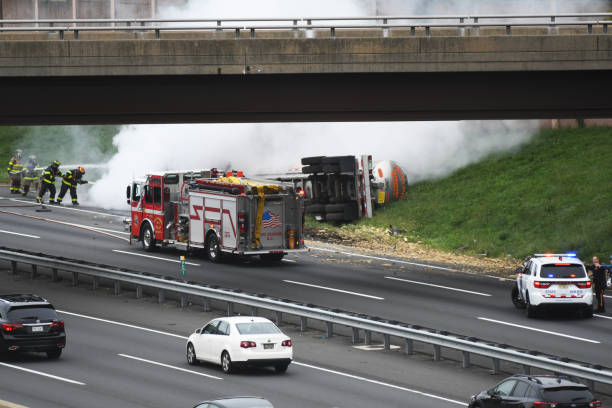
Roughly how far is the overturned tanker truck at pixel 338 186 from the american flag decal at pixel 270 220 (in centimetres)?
990

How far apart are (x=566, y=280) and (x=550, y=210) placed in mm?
16112

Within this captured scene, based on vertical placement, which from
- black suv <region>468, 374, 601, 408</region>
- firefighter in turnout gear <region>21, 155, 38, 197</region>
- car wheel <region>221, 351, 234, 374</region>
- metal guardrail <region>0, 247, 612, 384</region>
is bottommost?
car wheel <region>221, 351, 234, 374</region>

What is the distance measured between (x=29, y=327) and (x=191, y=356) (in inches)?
138

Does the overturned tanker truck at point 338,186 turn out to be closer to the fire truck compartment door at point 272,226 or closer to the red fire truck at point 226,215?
the red fire truck at point 226,215

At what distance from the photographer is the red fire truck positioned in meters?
36.9

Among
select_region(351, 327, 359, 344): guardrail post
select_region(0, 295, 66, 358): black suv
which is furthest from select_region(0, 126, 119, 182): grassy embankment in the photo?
select_region(0, 295, 66, 358): black suv

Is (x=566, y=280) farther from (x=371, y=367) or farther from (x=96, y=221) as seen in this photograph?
(x=96, y=221)

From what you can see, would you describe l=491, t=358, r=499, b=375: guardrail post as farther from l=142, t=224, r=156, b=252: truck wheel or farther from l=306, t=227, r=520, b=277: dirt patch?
l=142, t=224, r=156, b=252: truck wheel

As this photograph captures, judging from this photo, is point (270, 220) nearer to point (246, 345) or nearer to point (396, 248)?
point (396, 248)

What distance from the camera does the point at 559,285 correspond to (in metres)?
28.5

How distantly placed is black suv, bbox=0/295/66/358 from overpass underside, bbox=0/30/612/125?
949 cm

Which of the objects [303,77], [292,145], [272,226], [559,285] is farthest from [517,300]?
[292,145]

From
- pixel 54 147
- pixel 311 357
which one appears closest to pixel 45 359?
pixel 311 357

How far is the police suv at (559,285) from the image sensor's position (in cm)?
2847
